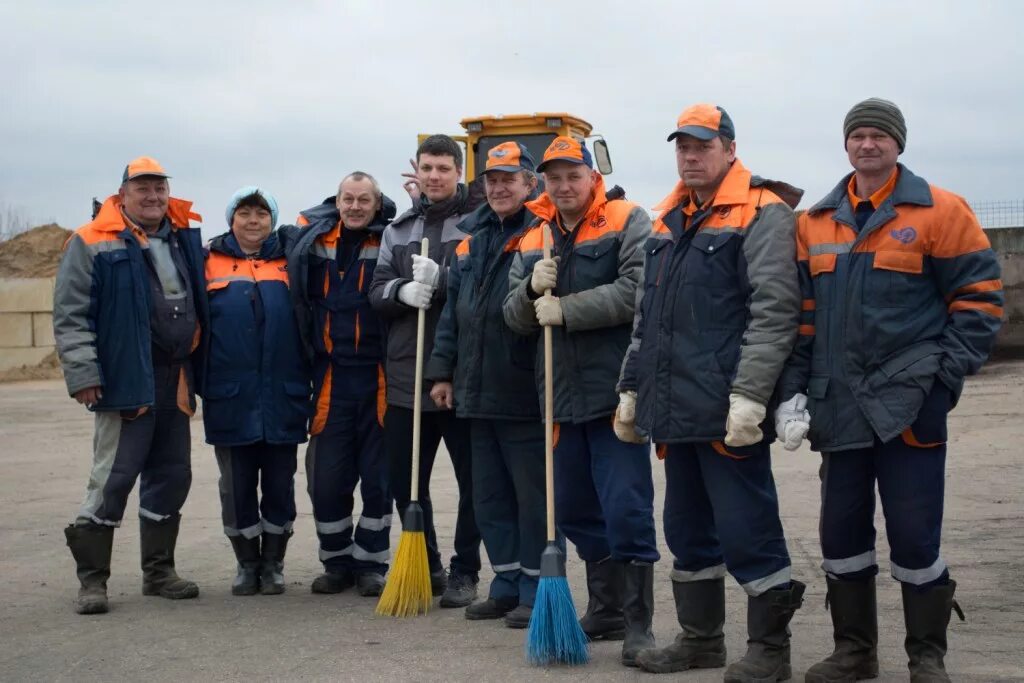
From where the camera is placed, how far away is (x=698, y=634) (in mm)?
5133

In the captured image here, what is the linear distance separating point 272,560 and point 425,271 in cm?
177

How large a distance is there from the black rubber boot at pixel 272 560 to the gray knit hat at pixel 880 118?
3788mm

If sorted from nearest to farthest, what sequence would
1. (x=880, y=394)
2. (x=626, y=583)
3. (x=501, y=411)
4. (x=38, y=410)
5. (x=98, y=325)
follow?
(x=880, y=394) → (x=626, y=583) → (x=501, y=411) → (x=98, y=325) → (x=38, y=410)

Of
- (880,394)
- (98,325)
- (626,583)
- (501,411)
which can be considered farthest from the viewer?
(98,325)

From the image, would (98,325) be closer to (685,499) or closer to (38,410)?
(685,499)

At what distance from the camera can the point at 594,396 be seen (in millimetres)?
5527

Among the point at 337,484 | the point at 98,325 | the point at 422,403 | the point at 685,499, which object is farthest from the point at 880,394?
the point at 98,325

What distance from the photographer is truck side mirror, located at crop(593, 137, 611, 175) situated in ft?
47.7

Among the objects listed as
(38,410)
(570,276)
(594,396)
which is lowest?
(38,410)

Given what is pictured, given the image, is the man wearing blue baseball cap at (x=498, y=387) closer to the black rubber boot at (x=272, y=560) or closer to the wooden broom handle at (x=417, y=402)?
the wooden broom handle at (x=417, y=402)

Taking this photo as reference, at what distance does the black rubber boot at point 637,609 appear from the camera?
5297 mm

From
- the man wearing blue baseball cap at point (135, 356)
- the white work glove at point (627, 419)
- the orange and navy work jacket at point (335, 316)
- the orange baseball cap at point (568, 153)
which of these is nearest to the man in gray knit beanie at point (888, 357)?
the white work glove at point (627, 419)

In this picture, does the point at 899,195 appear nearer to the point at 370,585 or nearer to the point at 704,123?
the point at 704,123

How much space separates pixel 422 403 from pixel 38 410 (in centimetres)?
1260
